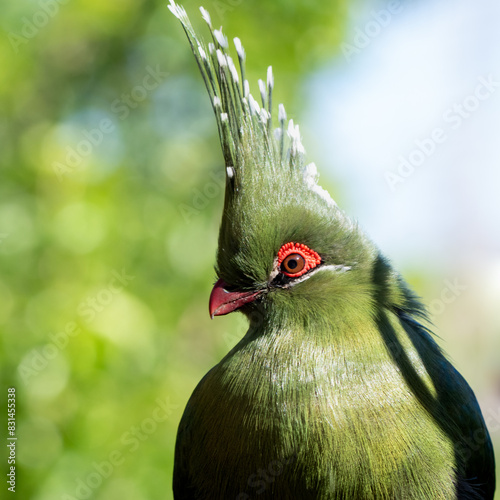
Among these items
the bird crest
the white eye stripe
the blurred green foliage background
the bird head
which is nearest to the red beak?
the bird head

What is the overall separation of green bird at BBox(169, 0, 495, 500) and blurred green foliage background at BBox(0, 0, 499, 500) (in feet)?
6.16

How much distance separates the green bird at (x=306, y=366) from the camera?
169cm

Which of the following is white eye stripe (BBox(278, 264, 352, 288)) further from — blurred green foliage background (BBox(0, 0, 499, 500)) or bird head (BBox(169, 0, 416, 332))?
blurred green foliage background (BBox(0, 0, 499, 500))

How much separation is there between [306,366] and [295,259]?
14.6 inches

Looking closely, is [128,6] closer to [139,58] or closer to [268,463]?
[139,58]

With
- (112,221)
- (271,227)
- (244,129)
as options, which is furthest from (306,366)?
(112,221)

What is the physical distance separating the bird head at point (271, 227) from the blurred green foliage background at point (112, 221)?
202 centimetres

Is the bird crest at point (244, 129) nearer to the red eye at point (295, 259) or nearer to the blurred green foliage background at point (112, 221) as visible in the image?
the red eye at point (295, 259)

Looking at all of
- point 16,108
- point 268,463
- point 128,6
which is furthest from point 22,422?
point 128,6

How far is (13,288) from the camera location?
3861 mm

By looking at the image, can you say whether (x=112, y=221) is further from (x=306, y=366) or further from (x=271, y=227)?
(x=306, y=366)

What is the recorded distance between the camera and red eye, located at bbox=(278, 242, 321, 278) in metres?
1.91

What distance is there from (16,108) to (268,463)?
3.47m

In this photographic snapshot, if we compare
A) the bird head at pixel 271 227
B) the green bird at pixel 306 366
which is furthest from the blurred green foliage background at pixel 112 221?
the bird head at pixel 271 227
